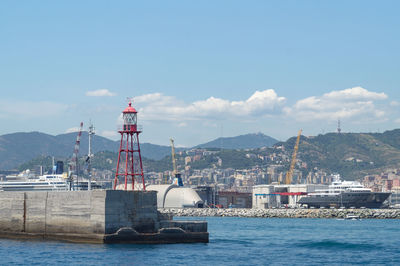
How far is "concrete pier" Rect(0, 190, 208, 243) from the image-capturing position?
5716 cm

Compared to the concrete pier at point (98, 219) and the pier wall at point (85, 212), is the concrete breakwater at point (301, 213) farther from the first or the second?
the pier wall at point (85, 212)

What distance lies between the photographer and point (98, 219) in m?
57.1

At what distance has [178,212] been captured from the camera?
605 ft

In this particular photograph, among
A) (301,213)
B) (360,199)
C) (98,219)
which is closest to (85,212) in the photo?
(98,219)

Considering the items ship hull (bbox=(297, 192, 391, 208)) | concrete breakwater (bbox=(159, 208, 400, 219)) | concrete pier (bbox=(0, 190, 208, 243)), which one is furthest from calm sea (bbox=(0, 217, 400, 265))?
ship hull (bbox=(297, 192, 391, 208))

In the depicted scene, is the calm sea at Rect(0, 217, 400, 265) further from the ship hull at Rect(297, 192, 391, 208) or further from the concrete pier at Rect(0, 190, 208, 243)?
the ship hull at Rect(297, 192, 391, 208)

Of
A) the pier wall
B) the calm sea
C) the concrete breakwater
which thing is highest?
the pier wall

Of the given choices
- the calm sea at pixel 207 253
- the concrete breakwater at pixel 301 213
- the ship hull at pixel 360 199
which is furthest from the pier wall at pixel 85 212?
the ship hull at pixel 360 199

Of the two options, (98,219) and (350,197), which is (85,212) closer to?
(98,219)

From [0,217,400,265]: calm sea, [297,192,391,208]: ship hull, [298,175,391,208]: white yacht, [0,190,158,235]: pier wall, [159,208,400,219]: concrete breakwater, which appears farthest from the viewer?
[298,175,391,208]: white yacht

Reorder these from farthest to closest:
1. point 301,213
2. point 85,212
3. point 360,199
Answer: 1. point 360,199
2. point 301,213
3. point 85,212

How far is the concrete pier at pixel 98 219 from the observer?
57.2m

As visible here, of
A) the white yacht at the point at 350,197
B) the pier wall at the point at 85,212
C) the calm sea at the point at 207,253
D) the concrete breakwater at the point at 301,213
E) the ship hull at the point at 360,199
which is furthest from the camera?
the white yacht at the point at 350,197

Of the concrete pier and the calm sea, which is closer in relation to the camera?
the calm sea
